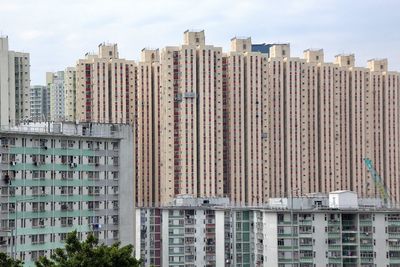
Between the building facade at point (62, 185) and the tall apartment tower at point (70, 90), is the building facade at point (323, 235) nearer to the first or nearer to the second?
the building facade at point (62, 185)

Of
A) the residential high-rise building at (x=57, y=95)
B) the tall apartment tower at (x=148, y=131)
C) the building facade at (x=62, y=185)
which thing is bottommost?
the building facade at (x=62, y=185)

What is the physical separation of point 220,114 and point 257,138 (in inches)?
268

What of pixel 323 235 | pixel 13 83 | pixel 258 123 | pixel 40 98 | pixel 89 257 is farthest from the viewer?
pixel 40 98

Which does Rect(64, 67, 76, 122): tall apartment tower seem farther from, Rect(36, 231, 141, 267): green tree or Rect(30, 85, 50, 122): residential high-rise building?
Rect(36, 231, 141, 267): green tree

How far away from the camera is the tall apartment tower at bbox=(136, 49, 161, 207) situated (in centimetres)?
13375

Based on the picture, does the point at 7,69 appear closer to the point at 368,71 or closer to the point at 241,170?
the point at 241,170

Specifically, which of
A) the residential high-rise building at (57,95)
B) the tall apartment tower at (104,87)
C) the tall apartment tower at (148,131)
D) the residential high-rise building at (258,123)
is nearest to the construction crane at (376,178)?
the residential high-rise building at (258,123)

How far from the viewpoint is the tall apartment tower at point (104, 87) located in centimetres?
13338

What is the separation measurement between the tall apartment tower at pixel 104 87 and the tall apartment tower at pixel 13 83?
8.76m

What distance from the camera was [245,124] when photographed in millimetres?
136375

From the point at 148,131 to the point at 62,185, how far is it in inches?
2598

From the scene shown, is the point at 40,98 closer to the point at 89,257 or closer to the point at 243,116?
the point at 243,116

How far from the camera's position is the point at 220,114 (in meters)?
133

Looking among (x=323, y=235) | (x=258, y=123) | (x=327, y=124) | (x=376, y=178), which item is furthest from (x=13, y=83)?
(x=323, y=235)
